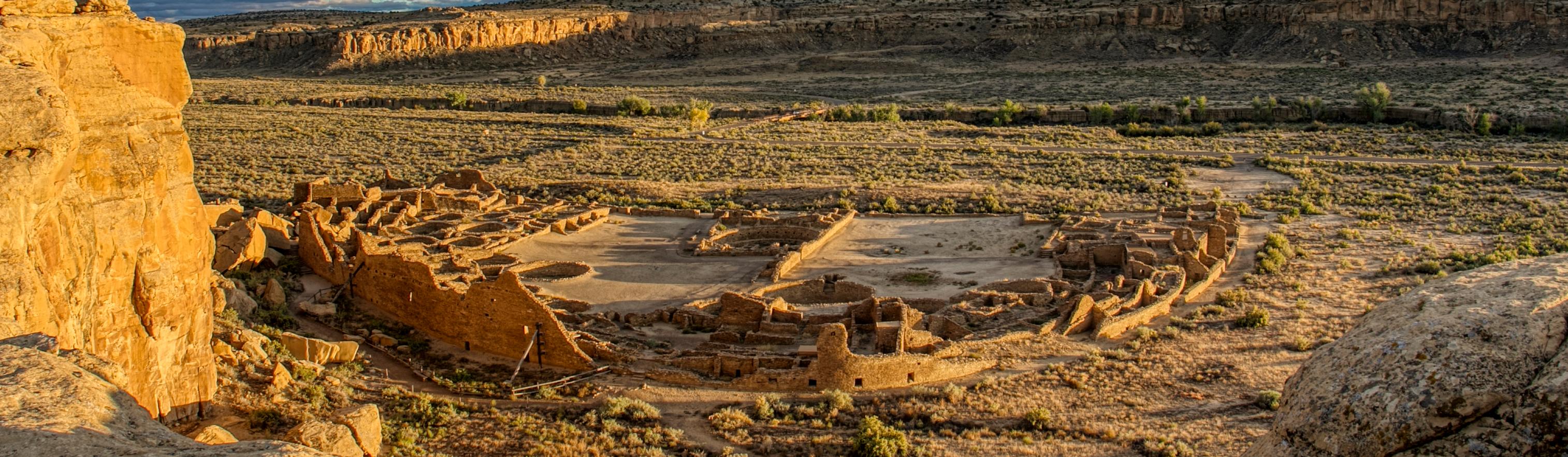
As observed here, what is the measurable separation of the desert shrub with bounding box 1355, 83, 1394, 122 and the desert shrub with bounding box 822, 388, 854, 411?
4909 centimetres

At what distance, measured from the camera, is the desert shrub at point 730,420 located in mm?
18672

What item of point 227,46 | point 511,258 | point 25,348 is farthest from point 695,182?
point 227,46

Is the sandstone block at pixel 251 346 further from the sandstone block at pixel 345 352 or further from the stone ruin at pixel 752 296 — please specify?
the stone ruin at pixel 752 296

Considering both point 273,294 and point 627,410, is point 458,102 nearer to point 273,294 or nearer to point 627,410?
point 273,294

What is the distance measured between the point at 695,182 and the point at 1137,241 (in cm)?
1791

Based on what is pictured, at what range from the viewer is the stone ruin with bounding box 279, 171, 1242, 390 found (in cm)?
2109

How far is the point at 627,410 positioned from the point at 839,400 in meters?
3.09

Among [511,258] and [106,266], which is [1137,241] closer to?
[511,258]

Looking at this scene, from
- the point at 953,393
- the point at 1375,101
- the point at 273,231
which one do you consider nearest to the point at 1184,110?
the point at 1375,101

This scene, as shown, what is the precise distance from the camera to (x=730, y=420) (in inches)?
744

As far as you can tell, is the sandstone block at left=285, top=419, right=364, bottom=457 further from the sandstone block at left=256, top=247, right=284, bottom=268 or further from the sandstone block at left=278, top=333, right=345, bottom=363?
the sandstone block at left=256, top=247, right=284, bottom=268

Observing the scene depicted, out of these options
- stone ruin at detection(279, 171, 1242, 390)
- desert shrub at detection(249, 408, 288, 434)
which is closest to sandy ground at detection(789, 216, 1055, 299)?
stone ruin at detection(279, 171, 1242, 390)

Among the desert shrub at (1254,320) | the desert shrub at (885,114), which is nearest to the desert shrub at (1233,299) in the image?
the desert shrub at (1254,320)

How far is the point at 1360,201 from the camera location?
129ft
